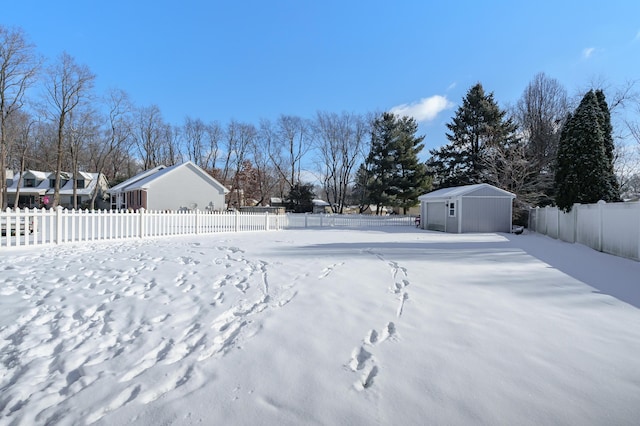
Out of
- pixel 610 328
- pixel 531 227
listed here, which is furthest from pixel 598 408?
pixel 531 227

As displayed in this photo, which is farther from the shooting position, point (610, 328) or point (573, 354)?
point (610, 328)

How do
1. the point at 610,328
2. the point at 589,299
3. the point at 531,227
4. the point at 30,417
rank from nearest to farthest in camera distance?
1. the point at 30,417
2. the point at 610,328
3. the point at 589,299
4. the point at 531,227

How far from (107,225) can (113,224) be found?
15 centimetres

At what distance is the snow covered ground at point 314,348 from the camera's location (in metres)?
2.03

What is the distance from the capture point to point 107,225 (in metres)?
9.90

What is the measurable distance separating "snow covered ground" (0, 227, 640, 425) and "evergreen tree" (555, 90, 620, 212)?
Answer: 8.09 m

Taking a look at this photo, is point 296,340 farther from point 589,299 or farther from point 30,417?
point 589,299

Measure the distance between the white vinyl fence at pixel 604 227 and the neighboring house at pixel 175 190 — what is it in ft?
79.1

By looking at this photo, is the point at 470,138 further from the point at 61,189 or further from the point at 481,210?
the point at 61,189

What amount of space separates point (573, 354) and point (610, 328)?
3.25 feet

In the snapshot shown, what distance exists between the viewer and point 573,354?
9.03 ft

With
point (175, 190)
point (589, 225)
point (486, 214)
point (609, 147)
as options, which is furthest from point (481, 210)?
point (175, 190)

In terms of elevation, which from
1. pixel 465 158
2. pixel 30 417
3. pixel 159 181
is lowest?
pixel 30 417

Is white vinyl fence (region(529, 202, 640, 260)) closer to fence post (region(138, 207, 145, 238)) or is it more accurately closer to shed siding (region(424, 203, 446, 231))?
shed siding (region(424, 203, 446, 231))
